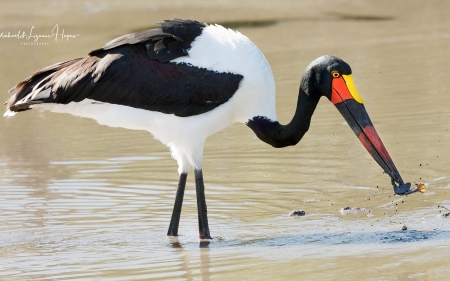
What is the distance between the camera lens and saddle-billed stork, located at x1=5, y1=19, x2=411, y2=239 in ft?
22.7

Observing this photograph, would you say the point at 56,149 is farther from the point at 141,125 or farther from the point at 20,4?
the point at 20,4

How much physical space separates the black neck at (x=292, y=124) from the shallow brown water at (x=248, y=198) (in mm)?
679

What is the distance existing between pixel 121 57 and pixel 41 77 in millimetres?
852

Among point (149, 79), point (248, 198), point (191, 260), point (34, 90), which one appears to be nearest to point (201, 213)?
point (191, 260)

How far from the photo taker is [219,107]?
6.98 m

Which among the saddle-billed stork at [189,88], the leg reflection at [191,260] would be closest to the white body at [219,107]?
the saddle-billed stork at [189,88]

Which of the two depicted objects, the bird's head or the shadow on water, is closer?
the shadow on water

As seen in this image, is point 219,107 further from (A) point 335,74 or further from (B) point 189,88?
(A) point 335,74

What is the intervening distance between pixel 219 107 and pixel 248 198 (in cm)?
122

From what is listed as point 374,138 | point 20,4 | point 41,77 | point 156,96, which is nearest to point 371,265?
point 374,138

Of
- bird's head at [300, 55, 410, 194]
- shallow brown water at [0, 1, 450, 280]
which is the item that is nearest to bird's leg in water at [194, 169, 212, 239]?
shallow brown water at [0, 1, 450, 280]

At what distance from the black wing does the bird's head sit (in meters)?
0.64

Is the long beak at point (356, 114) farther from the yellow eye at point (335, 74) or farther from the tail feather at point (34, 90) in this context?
the tail feather at point (34, 90)

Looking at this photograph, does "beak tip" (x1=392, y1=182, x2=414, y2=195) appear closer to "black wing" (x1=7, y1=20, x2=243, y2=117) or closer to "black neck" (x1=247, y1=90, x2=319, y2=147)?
"black neck" (x1=247, y1=90, x2=319, y2=147)
